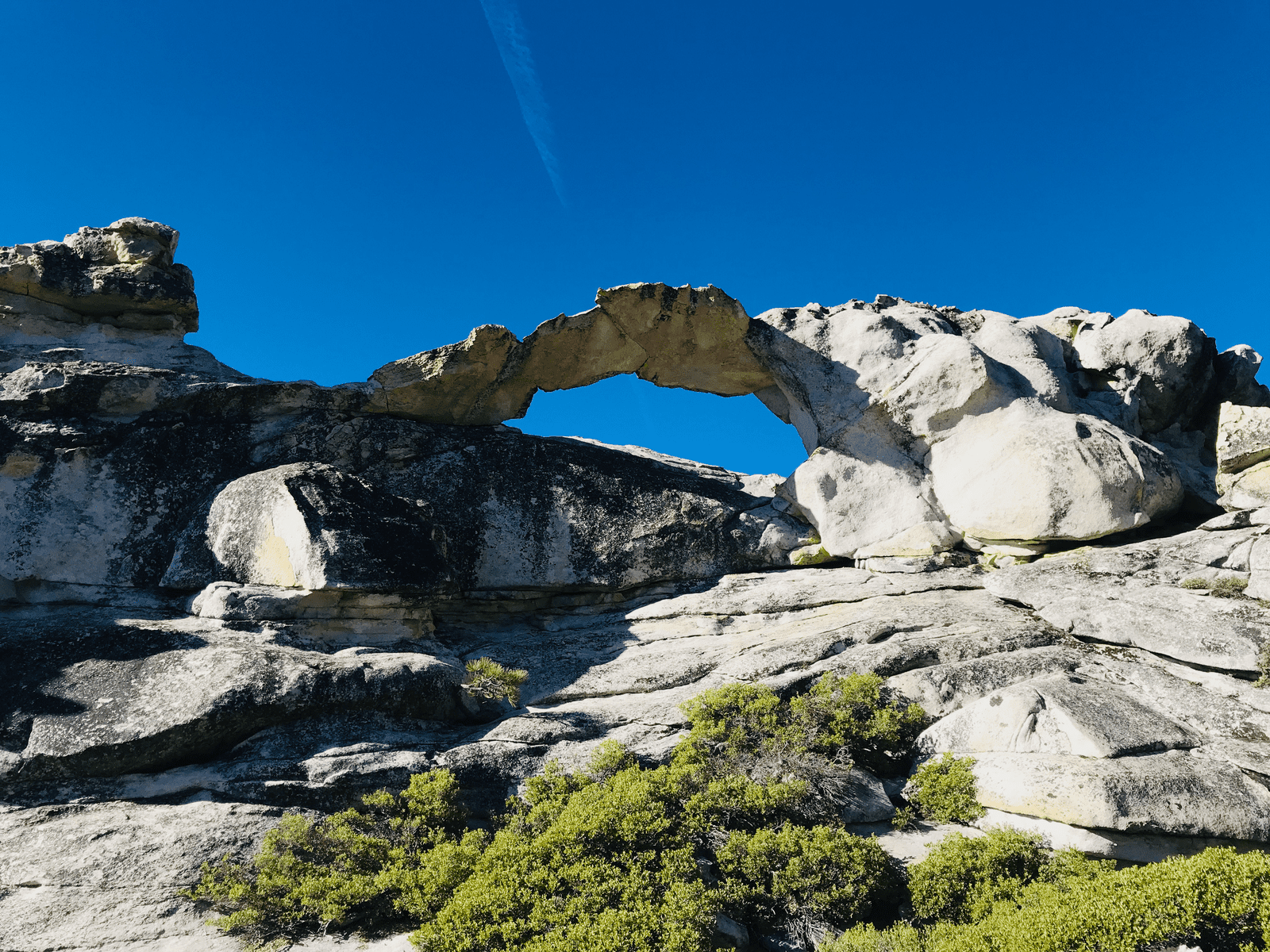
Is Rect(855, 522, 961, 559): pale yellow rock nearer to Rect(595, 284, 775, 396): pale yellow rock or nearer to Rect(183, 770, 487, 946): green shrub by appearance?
Rect(595, 284, 775, 396): pale yellow rock

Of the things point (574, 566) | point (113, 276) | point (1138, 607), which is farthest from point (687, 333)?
point (113, 276)

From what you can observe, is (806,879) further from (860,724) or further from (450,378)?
(450,378)

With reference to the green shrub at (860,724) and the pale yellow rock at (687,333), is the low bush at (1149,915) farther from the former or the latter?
the pale yellow rock at (687,333)

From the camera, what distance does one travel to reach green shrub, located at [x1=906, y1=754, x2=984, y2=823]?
11.9 metres

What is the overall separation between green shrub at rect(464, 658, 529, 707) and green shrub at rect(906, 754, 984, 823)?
7.26m

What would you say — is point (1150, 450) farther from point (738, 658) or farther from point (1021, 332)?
point (738, 658)

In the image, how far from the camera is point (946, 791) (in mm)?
12219

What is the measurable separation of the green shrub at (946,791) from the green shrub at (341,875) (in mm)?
6570

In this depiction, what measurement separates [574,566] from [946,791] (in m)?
10.4

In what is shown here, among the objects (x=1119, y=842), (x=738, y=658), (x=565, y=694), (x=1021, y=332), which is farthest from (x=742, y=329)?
(x=1119, y=842)

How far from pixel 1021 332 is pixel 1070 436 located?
4.34 meters

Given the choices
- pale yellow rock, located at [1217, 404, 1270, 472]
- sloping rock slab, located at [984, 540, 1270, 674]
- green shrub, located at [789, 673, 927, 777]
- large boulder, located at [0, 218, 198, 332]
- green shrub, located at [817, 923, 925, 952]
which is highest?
large boulder, located at [0, 218, 198, 332]

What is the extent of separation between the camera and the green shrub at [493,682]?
50.8 feet

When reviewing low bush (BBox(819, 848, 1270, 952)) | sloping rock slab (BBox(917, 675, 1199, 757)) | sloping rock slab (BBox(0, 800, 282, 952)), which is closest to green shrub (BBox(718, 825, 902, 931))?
low bush (BBox(819, 848, 1270, 952))
